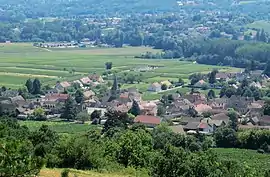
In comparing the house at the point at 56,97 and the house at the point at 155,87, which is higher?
the house at the point at 56,97

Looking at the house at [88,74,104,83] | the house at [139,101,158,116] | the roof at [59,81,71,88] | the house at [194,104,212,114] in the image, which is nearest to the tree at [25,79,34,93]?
the roof at [59,81,71,88]

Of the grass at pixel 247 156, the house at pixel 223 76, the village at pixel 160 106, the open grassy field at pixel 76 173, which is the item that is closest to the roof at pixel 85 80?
the village at pixel 160 106

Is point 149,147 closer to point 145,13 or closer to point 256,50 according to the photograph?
point 256,50

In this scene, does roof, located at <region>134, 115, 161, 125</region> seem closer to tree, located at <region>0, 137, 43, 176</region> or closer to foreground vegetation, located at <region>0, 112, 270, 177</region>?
foreground vegetation, located at <region>0, 112, 270, 177</region>

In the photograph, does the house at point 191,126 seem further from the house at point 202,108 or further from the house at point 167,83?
the house at point 167,83

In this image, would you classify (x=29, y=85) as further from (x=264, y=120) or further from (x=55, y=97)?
(x=264, y=120)

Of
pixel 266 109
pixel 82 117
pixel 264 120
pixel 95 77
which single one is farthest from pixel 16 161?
pixel 95 77
